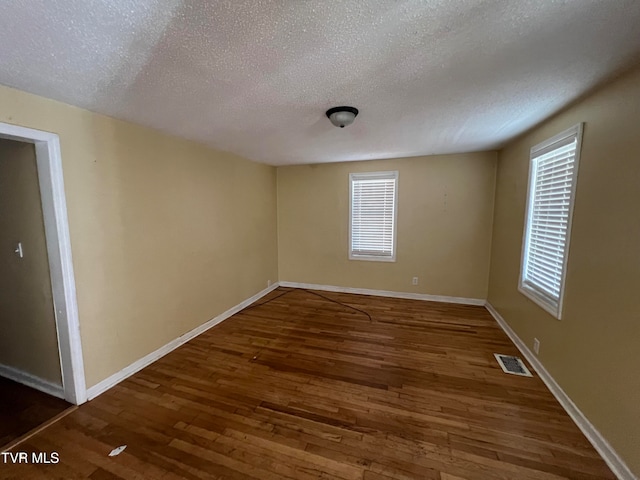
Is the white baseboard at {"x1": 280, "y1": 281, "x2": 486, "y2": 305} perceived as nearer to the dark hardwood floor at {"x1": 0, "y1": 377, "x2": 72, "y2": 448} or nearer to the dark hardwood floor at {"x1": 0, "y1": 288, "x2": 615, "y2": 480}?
the dark hardwood floor at {"x1": 0, "y1": 288, "x2": 615, "y2": 480}

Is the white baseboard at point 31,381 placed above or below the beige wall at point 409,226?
below

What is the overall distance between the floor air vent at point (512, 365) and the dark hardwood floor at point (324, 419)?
0.09 metres

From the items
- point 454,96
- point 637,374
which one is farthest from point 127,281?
point 637,374

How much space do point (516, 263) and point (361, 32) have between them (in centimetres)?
299

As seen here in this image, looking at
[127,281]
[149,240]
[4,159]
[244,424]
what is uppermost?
[4,159]

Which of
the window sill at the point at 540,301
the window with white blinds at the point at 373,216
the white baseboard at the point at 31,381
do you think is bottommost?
the white baseboard at the point at 31,381

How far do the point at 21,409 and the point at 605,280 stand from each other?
4213 millimetres

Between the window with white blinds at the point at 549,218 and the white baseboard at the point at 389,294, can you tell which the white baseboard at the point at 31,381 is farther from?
the window with white blinds at the point at 549,218

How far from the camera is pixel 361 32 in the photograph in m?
1.15

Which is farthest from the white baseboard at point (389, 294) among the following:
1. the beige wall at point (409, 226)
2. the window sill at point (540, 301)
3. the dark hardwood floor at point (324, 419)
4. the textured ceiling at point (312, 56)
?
the textured ceiling at point (312, 56)

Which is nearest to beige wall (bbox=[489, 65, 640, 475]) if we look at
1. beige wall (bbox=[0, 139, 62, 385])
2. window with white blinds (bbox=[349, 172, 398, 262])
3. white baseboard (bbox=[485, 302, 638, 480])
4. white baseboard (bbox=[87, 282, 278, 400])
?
white baseboard (bbox=[485, 302, 638, 480])

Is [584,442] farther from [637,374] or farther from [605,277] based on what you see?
[605,277]

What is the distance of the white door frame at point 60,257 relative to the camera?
1.81m

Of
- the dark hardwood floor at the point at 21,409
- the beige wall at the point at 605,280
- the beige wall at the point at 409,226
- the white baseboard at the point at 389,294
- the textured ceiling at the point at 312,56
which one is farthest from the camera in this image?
the white baseboard at the point at 389,294
